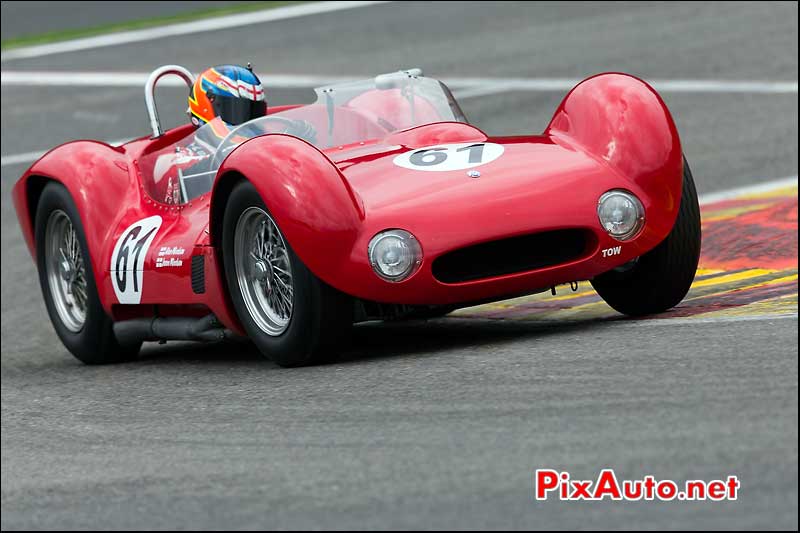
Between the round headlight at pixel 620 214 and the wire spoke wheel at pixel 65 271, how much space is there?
2926mm

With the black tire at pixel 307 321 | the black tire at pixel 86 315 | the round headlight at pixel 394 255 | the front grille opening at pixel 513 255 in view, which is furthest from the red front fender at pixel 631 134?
the black tire at pixel 86 315

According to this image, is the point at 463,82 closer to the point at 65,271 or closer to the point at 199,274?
the point at 65,271

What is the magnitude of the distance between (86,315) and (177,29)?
10.0m

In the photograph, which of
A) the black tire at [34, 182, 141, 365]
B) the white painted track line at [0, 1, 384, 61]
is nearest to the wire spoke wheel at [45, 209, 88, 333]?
the black tire at [34, 182, 141, 365]

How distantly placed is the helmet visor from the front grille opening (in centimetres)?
219

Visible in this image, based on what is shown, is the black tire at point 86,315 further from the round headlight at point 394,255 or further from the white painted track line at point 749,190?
the white painted track line at point 749,190

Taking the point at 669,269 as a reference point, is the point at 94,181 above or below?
above

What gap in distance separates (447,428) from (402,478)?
0.48 meters

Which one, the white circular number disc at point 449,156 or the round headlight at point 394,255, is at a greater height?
the white circular number disc at point 449,156

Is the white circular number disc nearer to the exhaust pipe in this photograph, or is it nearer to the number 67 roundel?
the exhaust pipe

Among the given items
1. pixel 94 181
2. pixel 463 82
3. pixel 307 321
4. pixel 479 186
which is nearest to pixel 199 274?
pixel 307 321

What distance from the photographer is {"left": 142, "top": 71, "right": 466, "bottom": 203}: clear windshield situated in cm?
704

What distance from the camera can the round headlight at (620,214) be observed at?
5664mm

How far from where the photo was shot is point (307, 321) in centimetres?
556
